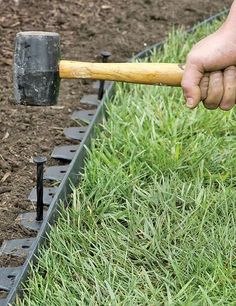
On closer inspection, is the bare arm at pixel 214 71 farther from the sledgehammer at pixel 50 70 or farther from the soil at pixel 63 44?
the soil at pixel 63 44

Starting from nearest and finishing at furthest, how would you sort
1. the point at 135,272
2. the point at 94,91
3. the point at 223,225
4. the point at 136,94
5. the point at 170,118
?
the point at 135,272 < the point at 223,225 < the point at 170,118 < the point at 136,94 < the point at 94,91

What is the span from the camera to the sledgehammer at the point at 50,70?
9.99 ft

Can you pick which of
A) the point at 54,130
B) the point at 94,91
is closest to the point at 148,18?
the point at 94,91

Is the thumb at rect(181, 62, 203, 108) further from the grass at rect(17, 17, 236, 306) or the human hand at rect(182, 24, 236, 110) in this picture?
the grass at rect(17, 17, 236, 306)

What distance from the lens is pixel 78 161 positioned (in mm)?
3744

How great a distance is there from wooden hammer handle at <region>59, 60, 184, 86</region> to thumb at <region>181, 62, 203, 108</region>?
0.07 metres

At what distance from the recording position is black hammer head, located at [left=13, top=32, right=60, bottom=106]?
10.2ft

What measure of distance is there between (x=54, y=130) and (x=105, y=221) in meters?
0.94

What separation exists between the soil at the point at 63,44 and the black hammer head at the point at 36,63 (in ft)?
A: 1.90

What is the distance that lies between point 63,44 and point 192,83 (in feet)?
7.79

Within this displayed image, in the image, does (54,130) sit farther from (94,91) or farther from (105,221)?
(105,221)

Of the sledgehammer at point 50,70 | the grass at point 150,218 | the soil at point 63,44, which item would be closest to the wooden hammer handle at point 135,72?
the sledgehammer at point 50,70

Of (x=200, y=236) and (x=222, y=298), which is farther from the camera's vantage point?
(x=200, y=236)

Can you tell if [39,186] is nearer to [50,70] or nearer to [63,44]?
[50,70]
